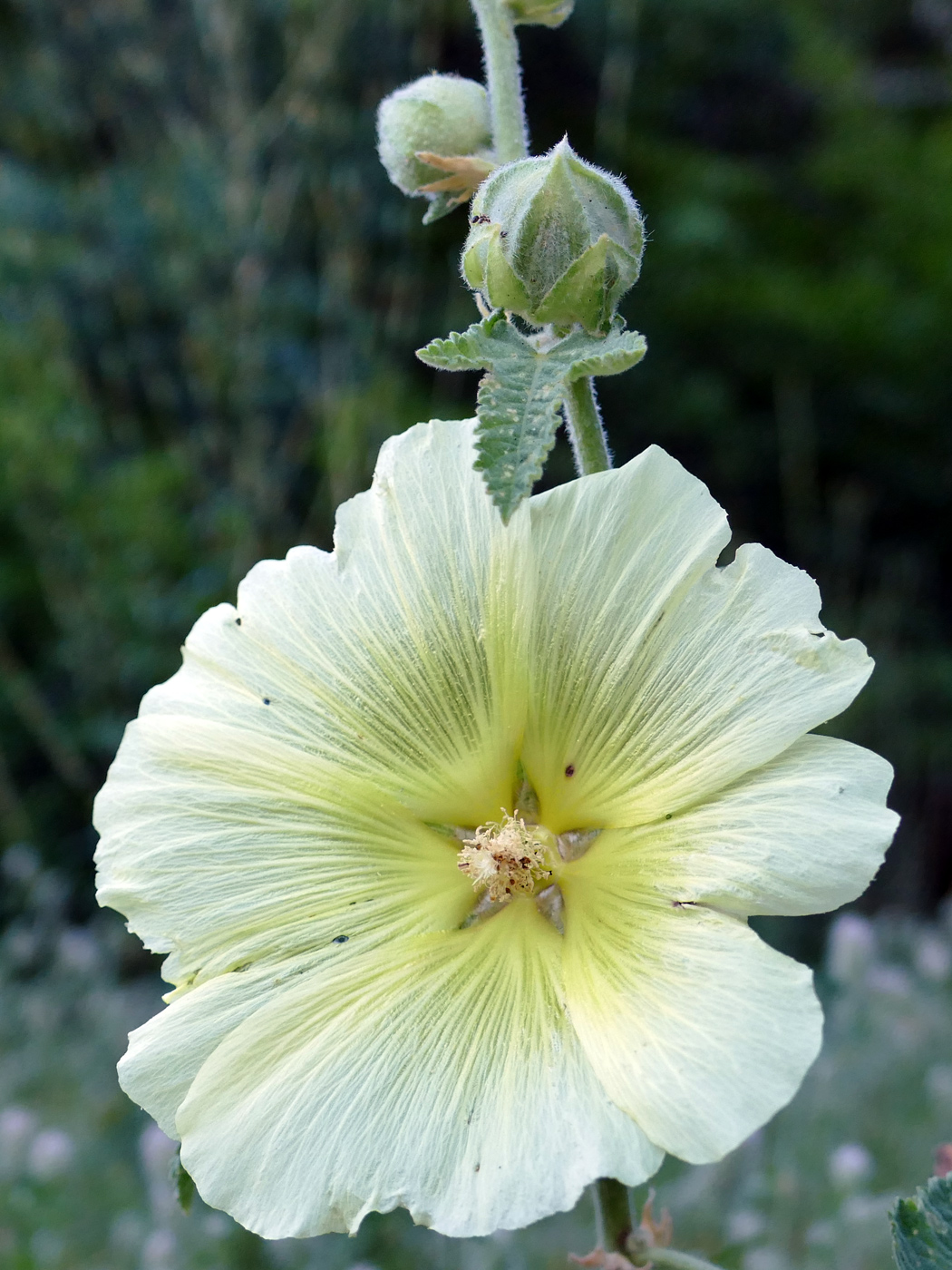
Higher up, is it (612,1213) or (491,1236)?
(612,1213)

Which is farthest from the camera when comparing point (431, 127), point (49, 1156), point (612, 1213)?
point (49, 1156)

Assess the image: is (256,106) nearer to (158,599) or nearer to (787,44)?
(158,599)

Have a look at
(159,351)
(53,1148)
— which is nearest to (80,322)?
(159,351)

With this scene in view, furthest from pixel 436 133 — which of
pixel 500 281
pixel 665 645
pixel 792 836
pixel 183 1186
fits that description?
pixel 183 1186

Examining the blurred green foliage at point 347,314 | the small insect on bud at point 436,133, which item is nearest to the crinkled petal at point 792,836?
Answer: the small insect on bud at point 436,133

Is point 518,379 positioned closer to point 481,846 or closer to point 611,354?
point 611,354

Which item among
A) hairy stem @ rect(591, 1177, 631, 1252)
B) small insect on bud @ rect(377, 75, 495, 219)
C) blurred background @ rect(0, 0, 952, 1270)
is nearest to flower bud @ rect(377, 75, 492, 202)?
small insect on bud @ rect(377, 75, 495, 219)
